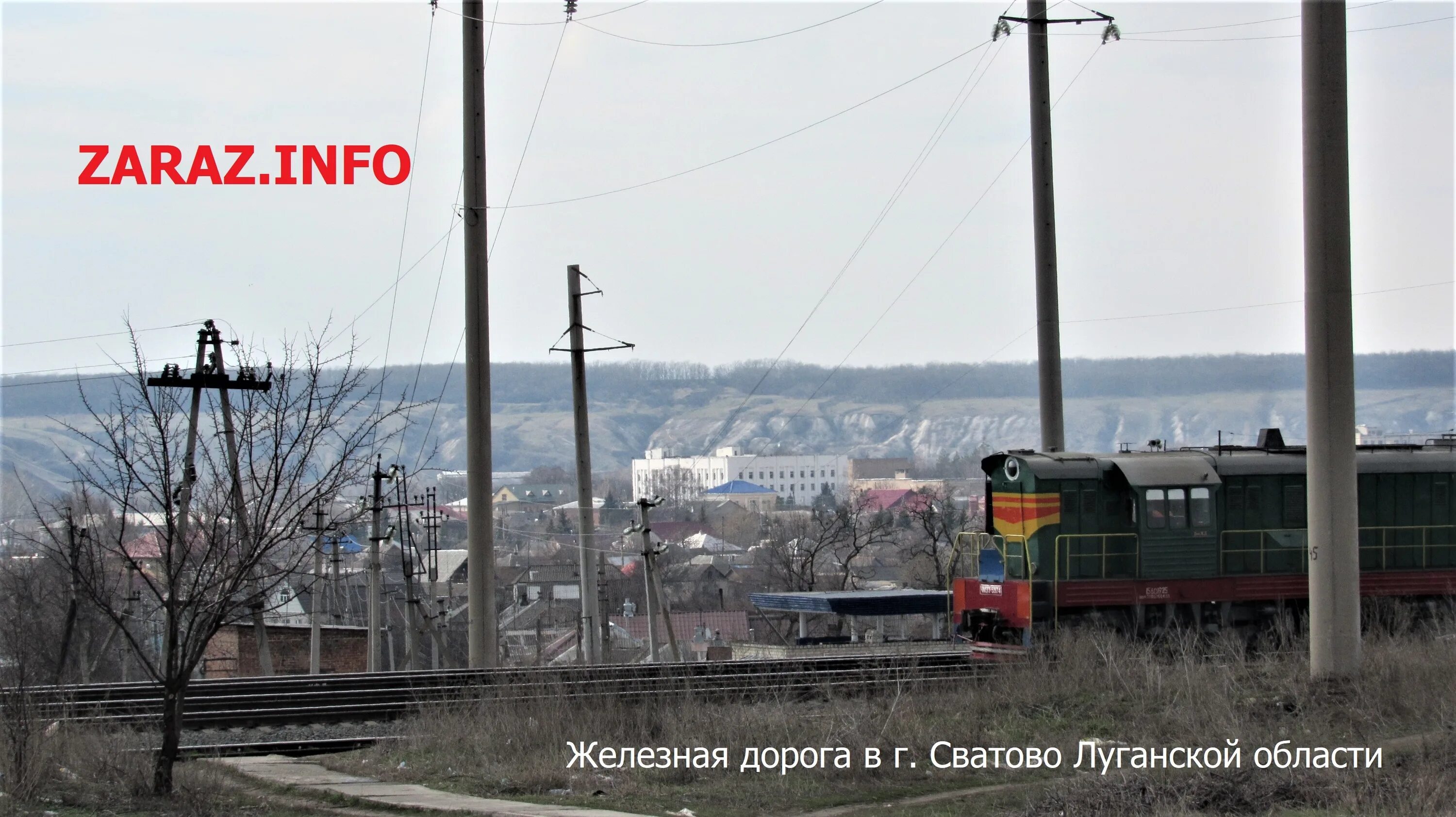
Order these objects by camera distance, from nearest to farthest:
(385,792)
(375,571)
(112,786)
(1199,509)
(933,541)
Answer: (112,786), (385,792), (1199,509), (375,571), (933,541)

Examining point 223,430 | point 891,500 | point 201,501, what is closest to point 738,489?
point 891,500

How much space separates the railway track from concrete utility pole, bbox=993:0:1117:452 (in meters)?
A: 6.01

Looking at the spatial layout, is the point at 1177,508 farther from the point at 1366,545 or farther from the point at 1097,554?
the point at 1366,545

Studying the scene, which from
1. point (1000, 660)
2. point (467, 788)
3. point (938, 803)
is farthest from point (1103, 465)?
point (467, 788)

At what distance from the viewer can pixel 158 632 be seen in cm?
1952

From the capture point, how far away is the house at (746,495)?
171 meters

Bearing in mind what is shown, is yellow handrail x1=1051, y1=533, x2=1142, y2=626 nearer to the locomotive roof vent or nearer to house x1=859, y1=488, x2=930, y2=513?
the locomotive roof vent

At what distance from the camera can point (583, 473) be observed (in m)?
25.7

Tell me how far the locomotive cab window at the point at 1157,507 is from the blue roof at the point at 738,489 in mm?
163290

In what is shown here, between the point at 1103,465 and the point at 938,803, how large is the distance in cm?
1378

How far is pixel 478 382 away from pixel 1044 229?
444 inches

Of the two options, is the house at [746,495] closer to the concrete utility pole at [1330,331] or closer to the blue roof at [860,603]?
the blue roof at [860,603]

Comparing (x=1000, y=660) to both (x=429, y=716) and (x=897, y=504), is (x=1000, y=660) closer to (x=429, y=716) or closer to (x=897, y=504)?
(x=429, y=716)

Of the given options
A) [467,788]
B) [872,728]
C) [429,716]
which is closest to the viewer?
[467,788]
